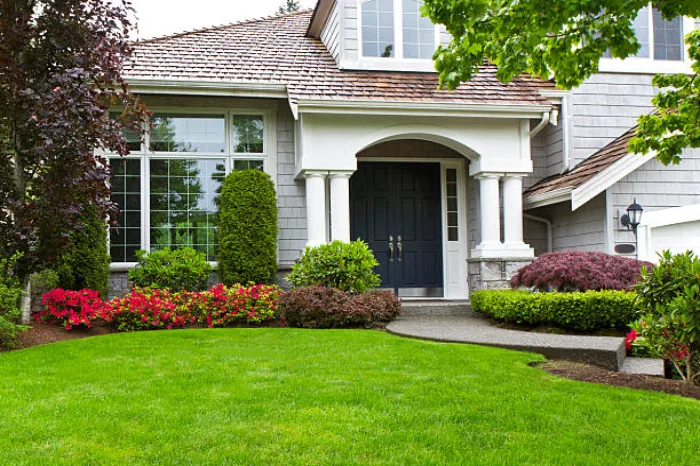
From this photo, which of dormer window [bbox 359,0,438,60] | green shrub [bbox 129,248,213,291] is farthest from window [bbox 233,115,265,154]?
dormer window [bbox 359,0,438,60]

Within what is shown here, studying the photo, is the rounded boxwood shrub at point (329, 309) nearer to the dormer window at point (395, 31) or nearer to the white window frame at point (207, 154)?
the white window frame at point (207, 154)

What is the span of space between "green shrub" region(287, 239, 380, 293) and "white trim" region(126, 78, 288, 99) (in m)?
2.81

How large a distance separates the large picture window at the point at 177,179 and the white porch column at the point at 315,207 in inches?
43.7

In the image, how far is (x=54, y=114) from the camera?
23.4ft

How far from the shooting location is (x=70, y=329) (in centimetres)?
848

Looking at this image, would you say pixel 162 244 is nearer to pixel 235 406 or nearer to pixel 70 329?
pixel 70 329

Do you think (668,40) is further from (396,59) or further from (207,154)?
(207,154)

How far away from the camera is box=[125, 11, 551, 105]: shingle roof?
10.5 meters

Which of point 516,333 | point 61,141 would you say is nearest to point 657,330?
point 516,333

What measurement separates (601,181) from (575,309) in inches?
96.7

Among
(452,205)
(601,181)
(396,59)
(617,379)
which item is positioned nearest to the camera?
(617,379)

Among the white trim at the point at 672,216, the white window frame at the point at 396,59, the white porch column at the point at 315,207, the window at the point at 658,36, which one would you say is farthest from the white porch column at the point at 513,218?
the window at the point at 658,36

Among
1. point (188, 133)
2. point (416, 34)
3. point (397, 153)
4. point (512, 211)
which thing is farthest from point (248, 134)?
point (512, 211)

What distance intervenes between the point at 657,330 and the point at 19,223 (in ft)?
22.0
